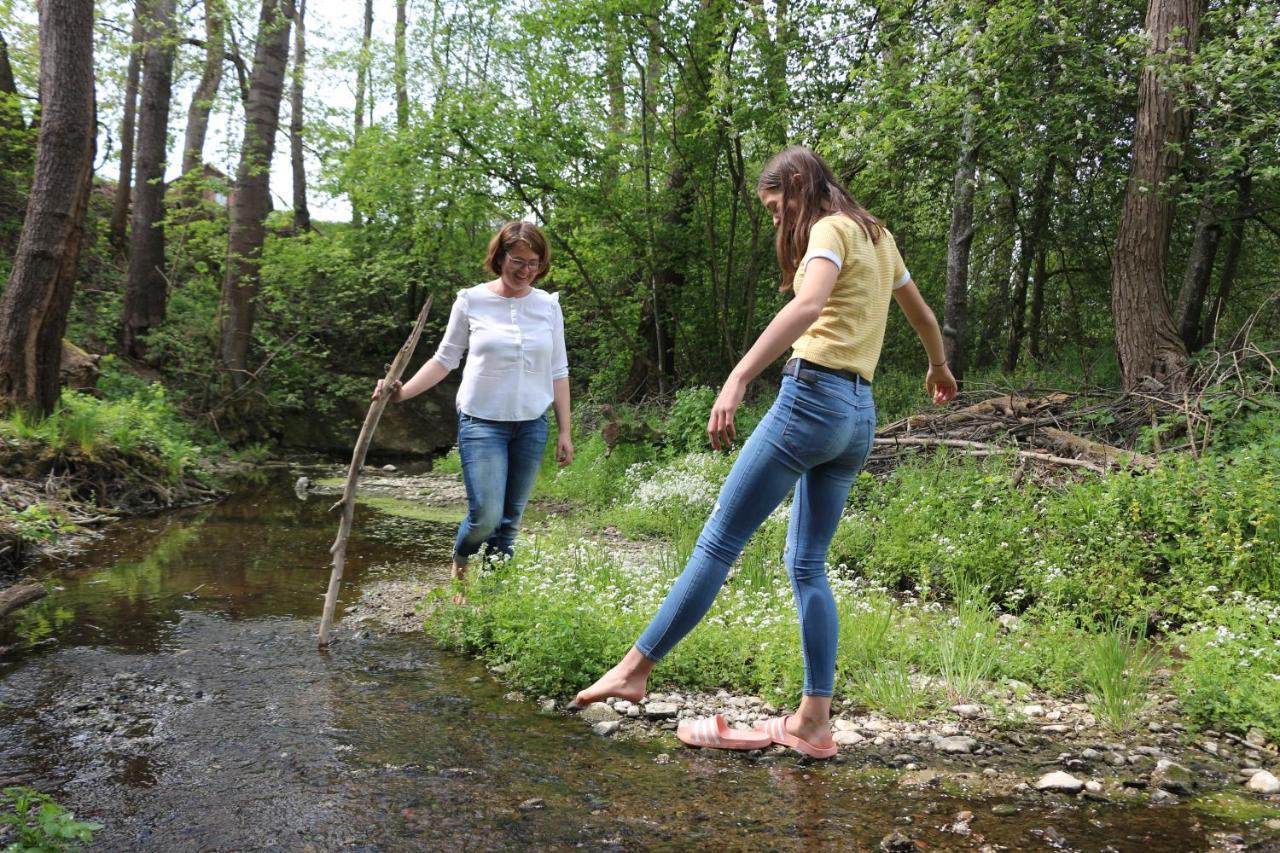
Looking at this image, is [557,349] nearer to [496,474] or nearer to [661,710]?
[496,474]

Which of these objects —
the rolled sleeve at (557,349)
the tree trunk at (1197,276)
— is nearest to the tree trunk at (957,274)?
the tree trunk at (1197,276)

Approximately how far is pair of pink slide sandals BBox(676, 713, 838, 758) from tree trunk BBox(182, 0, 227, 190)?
1528cm

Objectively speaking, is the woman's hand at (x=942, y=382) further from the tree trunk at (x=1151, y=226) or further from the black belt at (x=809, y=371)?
the tree trunk at (x=1151, y=226)

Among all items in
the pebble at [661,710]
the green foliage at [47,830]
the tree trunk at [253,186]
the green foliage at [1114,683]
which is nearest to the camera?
the green foliage at [47,830]

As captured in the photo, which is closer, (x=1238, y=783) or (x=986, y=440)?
(x=1238, y=783)

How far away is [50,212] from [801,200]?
27.6 ft

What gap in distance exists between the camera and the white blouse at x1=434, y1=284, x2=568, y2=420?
4.56 meters

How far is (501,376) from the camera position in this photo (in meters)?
4.57

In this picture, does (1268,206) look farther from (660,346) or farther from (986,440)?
(660,346)

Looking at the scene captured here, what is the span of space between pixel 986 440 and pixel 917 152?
364 cm

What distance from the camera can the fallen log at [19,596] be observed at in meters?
4.40

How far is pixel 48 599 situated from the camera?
493cm

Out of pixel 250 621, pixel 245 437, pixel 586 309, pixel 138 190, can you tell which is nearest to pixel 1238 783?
pixel 250 621

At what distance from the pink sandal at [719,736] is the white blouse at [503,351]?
6.78 feet
